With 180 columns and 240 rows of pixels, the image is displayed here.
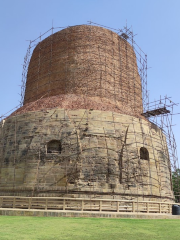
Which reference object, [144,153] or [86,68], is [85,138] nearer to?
[144,153]

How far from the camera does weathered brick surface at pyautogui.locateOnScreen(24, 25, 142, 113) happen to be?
57.9 feet

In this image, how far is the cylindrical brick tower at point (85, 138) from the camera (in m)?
13.2

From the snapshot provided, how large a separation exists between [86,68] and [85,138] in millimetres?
5964

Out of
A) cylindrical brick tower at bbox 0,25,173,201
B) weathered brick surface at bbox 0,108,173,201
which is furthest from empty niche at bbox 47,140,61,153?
weathered brick surface at bbox 0,108,173,201

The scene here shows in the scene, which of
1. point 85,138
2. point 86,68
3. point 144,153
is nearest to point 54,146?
point 85,138

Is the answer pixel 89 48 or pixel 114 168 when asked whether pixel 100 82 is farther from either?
pixel 114 168

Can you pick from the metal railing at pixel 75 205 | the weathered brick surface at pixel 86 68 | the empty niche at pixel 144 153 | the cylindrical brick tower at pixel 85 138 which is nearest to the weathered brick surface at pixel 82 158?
the cylindrical brick tower at pixel 85 138

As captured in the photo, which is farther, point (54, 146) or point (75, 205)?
point (54, 146)

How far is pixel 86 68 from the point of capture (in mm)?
17906

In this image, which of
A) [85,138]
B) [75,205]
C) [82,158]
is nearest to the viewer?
[75,205]

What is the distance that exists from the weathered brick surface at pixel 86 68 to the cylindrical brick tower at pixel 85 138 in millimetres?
69

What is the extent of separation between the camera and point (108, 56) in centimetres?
1858

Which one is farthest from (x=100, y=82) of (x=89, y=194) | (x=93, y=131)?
(x=89, y=194)

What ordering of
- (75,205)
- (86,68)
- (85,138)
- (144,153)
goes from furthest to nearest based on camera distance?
1. (86,68)
2. (144,153)
3. (85,138)
4. (75,205)
